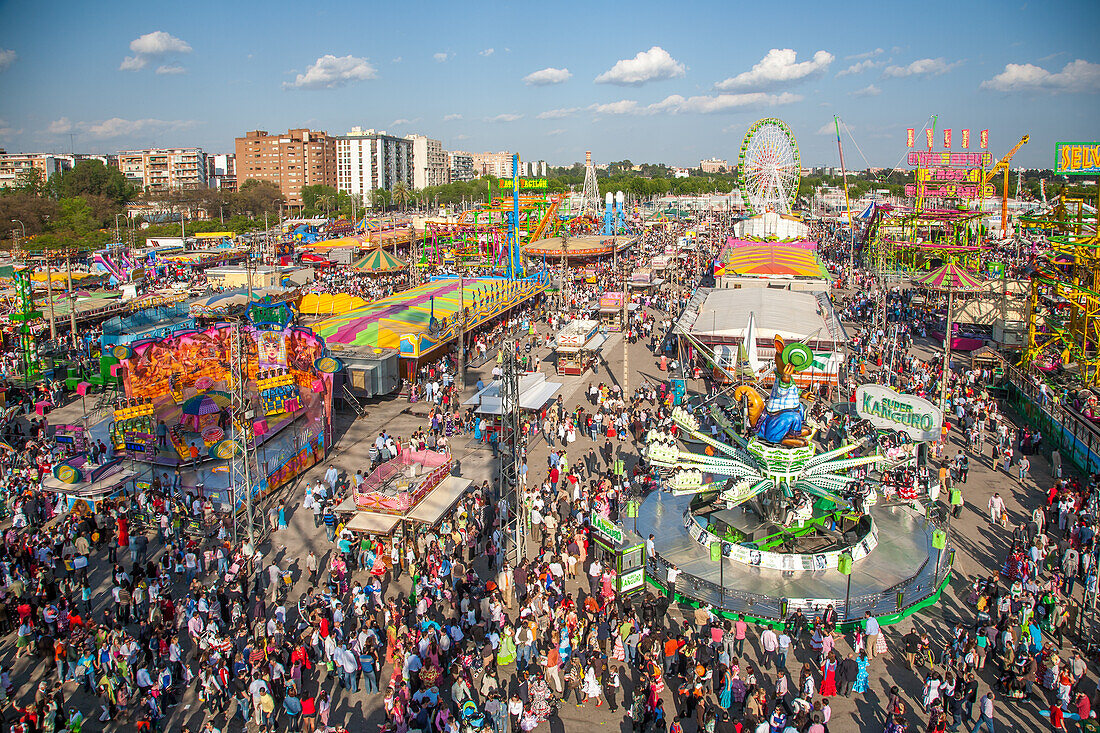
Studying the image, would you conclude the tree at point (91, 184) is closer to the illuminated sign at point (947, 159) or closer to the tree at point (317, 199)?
the tree at point (317, 199)

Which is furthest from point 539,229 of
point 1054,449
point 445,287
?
point 1054,449

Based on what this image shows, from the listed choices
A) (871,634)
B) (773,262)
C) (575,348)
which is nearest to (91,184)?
(773,262)

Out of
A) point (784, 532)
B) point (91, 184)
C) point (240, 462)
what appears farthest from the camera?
point (91, 184)

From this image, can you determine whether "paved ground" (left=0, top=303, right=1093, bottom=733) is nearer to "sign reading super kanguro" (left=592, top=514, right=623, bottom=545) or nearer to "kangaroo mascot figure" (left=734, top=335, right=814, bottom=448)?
"sign reading super kanguro" (left=592, top=514, right=623, bottom=545)

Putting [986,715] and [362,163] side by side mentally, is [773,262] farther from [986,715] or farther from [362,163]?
[362,163]

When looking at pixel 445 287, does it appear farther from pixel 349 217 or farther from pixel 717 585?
pixel 349 217
